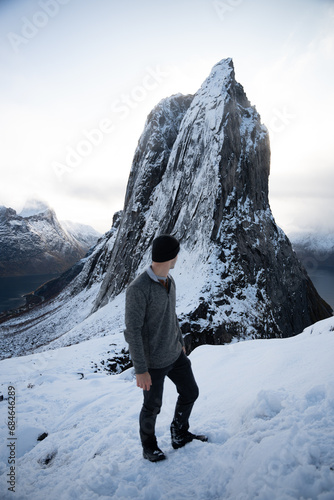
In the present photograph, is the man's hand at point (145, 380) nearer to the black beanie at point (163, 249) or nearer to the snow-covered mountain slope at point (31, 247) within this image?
the black beanie at point (163, 249)

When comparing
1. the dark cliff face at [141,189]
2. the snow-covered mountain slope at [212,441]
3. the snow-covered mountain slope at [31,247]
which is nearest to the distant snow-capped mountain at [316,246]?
the dark cliff face at [141,189]

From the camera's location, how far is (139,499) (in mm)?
1975

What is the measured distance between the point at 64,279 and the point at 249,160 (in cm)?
5769

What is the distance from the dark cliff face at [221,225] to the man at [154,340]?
358 inches

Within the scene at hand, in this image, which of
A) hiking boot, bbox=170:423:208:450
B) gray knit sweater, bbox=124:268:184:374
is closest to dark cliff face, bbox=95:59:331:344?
hiking boot, bbox=170:423:208:450

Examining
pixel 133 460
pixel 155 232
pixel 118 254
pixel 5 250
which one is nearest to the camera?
pixel 133 460

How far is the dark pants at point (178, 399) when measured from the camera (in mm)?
2424

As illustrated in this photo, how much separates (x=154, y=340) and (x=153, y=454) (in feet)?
3.79

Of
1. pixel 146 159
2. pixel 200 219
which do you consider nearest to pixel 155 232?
pixel 200 219

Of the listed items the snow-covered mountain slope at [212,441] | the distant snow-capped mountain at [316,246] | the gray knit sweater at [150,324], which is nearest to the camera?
the snow-covered mountain slope at [212,441]

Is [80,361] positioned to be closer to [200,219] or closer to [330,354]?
[330,354]

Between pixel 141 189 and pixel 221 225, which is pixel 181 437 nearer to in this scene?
pixel 221 225

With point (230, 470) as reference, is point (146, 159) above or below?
above

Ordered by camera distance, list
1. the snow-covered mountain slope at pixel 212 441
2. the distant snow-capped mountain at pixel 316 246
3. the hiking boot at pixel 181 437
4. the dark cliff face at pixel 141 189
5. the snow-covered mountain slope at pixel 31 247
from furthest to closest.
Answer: the snow-covered mountain slope at pixel 31 247, the distant snow-capped mountain at pixel 316 246, the dark cliff face at pixel 141 189, the hiking boot at pixel 181 437, the snow-covered mountain slope at pixel 212 441
